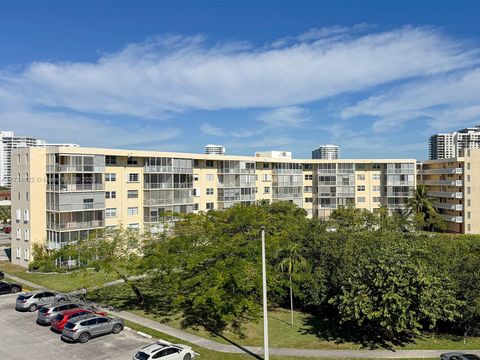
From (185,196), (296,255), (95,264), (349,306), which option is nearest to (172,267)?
(95,264)

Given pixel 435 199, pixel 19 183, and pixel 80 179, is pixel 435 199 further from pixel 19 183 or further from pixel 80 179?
pixel 19 183

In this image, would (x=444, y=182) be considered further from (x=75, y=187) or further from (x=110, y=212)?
(x=75, y=187)

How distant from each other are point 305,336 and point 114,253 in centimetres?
1698

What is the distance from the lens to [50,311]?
28906 millimetres

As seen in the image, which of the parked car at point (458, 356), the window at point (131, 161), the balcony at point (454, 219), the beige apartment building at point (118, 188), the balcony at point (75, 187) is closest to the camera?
the parked car at point (458, 356)

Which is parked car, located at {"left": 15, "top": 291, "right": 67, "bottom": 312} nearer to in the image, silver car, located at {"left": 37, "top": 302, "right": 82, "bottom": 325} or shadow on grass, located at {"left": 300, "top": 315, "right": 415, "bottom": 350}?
silver car, located at {"left": 37, "top": 302, "right": 82, "bottom": 325}

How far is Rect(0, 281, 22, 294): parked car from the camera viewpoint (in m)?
38.1

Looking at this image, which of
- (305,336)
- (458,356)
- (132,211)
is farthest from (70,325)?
(132,211)

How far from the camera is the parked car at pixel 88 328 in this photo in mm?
25375

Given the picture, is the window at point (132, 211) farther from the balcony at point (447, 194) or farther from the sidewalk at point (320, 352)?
the balcony at point (447, 194)

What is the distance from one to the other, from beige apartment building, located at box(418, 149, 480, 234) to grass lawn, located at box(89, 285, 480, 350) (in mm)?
48157

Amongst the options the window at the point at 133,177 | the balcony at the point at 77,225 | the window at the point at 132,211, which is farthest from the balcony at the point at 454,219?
the balcony at the point at 77,225

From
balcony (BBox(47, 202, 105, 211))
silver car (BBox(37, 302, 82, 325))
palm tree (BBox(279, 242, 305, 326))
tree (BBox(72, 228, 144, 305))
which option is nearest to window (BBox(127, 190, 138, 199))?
balcony (BBox(47, 202, 105, 211))

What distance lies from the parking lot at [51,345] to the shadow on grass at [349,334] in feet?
40.3
